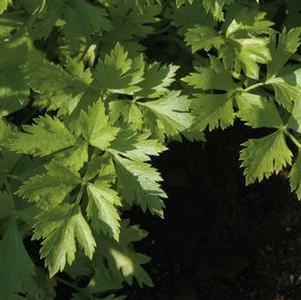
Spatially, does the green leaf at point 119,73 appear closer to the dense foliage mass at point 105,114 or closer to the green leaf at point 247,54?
the dense foliage mass at point 105,114

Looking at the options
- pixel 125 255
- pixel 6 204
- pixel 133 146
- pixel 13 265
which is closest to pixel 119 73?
pixel 133 146

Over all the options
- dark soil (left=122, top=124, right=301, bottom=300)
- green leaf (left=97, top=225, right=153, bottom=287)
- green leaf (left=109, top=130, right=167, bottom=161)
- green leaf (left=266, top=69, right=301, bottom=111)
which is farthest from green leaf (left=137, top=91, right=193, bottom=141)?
dark soil (left=122, top=124, right=301, bottom=300)

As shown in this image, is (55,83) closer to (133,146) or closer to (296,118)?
(133,146)

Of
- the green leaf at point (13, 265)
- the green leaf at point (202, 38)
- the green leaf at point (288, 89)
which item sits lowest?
the green leaf at point (13, 265)

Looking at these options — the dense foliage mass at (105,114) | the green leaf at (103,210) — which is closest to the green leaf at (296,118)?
the dense foliage mass at (105,114)

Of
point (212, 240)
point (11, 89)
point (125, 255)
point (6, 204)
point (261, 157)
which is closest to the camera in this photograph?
point (261, 157)

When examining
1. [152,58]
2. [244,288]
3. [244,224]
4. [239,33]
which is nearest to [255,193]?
[244,224]

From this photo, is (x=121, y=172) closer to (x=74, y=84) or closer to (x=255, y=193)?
(x=74, y=84)

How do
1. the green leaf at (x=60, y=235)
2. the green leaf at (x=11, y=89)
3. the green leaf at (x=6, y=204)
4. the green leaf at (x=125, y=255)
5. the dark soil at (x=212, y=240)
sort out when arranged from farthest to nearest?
1. the dark soil at (x=212, y=240)
2. the green leaf at (x=125, y=255)
3. the green leaf at (x=11, y=89)
4. the green leaf at (x=6, y=204)
5. the green leaf at (x=60, y=235)

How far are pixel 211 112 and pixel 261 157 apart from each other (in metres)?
0.18

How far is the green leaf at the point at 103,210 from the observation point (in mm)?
1413

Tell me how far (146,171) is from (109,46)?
61cm

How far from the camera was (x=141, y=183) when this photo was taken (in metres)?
1.47

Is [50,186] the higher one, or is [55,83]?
[55,83]
